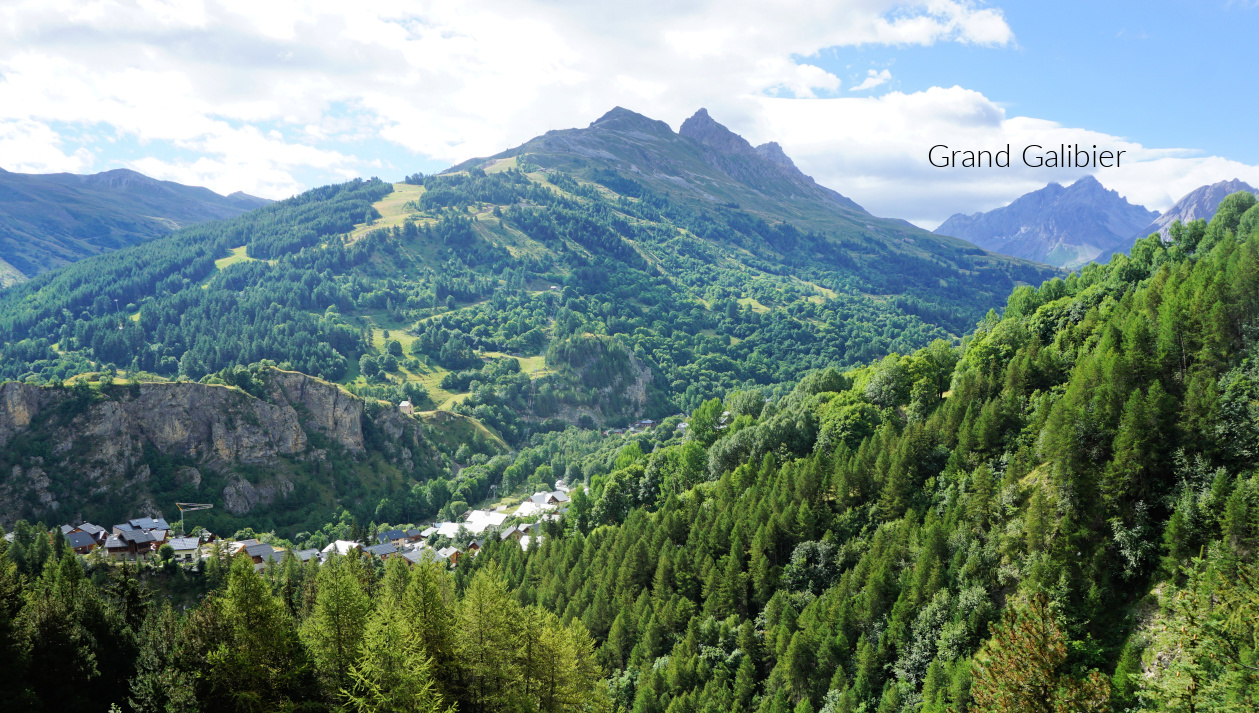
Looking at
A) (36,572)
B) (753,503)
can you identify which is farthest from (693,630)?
(36,572)

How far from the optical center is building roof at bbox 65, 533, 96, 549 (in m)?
108

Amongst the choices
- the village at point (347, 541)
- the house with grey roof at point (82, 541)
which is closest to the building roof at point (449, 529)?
the village at point (347, 541)

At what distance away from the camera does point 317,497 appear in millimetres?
154500

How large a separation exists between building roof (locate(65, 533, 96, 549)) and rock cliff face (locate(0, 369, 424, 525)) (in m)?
20.2

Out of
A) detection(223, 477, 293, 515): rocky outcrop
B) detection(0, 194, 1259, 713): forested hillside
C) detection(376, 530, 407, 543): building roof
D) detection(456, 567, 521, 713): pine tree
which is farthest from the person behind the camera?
detection(223, 477, 293, 515): rocky outcrop

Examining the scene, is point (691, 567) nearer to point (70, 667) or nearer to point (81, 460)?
point (70, 667)

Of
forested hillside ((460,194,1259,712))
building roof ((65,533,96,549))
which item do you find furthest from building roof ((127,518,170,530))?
forested hillside ((460,194,1259,712))

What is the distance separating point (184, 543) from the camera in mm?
105000

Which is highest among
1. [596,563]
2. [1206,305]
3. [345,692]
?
[1206,305]

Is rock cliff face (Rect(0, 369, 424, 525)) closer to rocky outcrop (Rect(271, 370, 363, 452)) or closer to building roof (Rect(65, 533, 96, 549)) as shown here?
rocky outcrop (Rect(271, 370, 363, 452))

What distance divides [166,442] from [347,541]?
50934mm

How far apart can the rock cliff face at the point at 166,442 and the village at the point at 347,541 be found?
40.5 feet

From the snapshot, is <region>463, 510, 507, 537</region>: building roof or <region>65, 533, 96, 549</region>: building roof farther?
<region>463, 510, 507, 537</region>: building roof

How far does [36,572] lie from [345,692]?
242 feet
